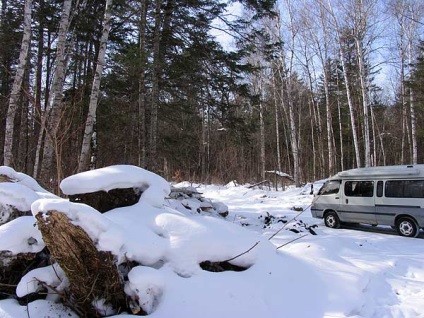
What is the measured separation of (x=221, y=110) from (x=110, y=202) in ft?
23.6

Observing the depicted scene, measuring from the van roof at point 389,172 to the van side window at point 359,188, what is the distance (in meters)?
0.22

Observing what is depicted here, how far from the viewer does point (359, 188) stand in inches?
405

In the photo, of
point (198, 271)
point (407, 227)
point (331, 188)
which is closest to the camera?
point (198, 271)

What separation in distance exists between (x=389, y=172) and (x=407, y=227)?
1559mm

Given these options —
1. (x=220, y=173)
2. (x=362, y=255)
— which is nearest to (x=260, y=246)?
(x=362, y=255)

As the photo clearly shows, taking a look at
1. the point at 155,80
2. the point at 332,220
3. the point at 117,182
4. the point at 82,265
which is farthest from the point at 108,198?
the point at 332,220

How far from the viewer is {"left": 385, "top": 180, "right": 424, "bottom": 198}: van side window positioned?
890cm

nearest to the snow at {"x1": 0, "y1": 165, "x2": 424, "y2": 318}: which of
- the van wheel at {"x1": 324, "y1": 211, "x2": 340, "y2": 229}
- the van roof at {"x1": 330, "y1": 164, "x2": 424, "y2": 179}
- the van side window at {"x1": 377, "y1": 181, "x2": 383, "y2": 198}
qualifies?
the van roof at {"x1": 330, "y1": 164, "x2": 424, "y2": 179}

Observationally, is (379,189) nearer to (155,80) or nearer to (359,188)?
(359,188)

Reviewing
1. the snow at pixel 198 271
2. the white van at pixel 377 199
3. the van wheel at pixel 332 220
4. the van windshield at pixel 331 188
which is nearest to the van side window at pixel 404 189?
the white van at pixel 377 199

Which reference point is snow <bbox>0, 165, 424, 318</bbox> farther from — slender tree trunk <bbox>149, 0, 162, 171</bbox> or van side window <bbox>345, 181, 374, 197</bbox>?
slender tree trunk <bbox>149, 0, 162, 171</bbox>

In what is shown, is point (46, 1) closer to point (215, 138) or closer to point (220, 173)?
point (220, 173)

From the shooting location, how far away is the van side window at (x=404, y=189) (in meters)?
8.90

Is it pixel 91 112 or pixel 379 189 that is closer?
pixel 91 112
